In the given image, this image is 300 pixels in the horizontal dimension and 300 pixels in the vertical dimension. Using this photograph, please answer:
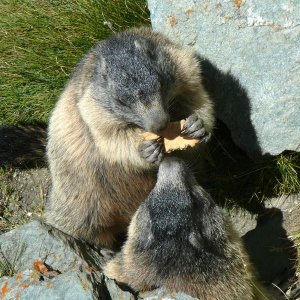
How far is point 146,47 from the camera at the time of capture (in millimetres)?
4176

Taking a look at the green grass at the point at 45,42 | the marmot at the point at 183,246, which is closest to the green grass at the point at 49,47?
the green grass at the point at 45,42

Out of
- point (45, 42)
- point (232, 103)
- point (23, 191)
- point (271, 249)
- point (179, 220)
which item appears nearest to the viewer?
point (179, 220)

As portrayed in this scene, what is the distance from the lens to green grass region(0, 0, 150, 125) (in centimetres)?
575

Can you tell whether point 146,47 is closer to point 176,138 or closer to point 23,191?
point 176,138

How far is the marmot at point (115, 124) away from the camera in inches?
159

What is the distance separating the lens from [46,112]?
19.4 ft

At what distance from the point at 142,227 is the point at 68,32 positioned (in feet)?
8.00

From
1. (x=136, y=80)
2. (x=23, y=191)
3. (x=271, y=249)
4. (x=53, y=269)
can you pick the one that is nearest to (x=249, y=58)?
(x=136, y=80)

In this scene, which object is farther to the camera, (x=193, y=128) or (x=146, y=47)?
(x=193, y=128)

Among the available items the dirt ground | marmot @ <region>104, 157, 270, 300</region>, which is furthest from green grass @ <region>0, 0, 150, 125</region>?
marmot @ <region>104, 157, 270, 300</region>

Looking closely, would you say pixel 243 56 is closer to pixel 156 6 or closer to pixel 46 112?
pixel 156 6

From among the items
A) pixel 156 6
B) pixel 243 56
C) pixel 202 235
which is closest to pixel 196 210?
pixel 202 235

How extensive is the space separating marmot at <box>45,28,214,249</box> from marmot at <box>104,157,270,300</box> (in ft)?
1.27

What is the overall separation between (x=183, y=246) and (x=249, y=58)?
157 cm
